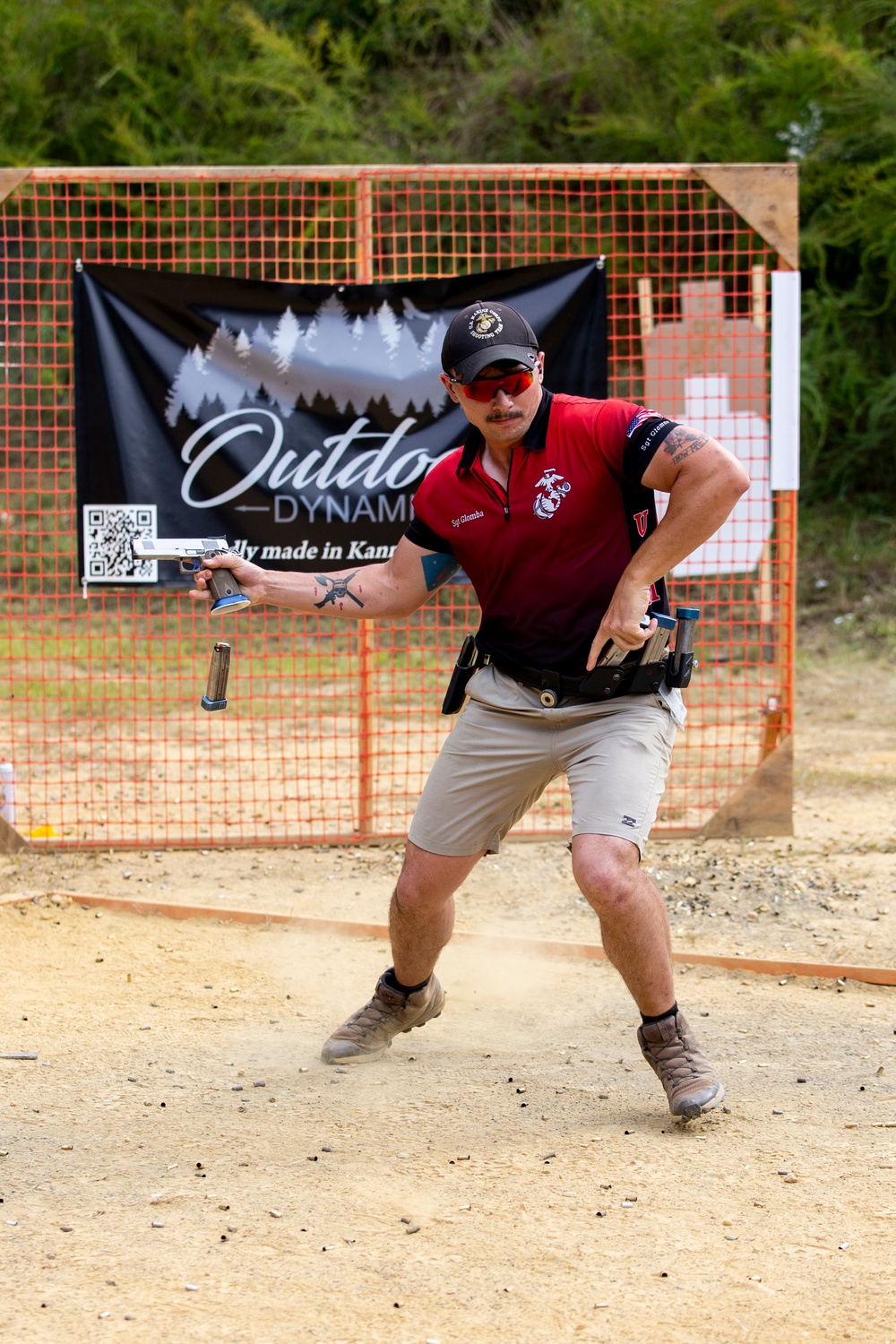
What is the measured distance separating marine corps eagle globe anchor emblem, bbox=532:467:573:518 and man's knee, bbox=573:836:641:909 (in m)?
0.87

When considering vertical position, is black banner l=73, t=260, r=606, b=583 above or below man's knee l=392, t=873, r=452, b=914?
above

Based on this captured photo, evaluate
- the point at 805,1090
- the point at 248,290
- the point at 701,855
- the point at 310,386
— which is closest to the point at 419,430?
the point at 310,386

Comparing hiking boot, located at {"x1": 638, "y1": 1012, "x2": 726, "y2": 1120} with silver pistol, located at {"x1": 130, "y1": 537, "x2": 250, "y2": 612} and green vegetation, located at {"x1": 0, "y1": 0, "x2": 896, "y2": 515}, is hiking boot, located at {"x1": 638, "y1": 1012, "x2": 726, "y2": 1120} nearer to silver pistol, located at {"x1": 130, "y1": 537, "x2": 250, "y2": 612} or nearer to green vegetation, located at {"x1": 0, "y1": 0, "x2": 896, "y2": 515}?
silver pistol, located at {"x1": 130, "y1": 537, "x2": 250, "y2": 612}

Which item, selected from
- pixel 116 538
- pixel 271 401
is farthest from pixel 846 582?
pixel 116 538

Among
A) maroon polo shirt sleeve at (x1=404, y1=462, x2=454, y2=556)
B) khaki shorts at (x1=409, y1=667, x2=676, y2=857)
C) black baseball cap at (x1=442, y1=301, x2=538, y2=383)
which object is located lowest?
khaki shorts at (x1=409, y1=667, x2=676, y2=857)

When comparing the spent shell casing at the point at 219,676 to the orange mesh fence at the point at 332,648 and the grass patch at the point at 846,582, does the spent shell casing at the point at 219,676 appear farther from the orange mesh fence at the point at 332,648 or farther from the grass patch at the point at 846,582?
the grass patch at the point at 846,582

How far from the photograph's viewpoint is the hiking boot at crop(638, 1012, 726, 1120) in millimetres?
3439

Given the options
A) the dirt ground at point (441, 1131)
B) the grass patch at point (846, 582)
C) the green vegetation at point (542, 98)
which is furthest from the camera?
the green vegetation at point (542, 98)

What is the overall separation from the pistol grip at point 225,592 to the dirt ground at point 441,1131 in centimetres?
140

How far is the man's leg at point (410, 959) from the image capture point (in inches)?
147

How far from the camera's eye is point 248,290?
19.3 ft

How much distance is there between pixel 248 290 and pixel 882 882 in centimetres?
377

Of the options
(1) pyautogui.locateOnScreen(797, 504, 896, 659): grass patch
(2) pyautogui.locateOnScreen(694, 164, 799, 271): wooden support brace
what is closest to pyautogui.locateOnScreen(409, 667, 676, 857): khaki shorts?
(2) pyautogui.locateOnScreen(694, 164, 799, 271): wooden support brace

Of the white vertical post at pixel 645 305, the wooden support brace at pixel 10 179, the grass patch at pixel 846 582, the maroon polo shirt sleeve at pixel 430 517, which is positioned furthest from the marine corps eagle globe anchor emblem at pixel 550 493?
the grass patch at pixel 846 582
